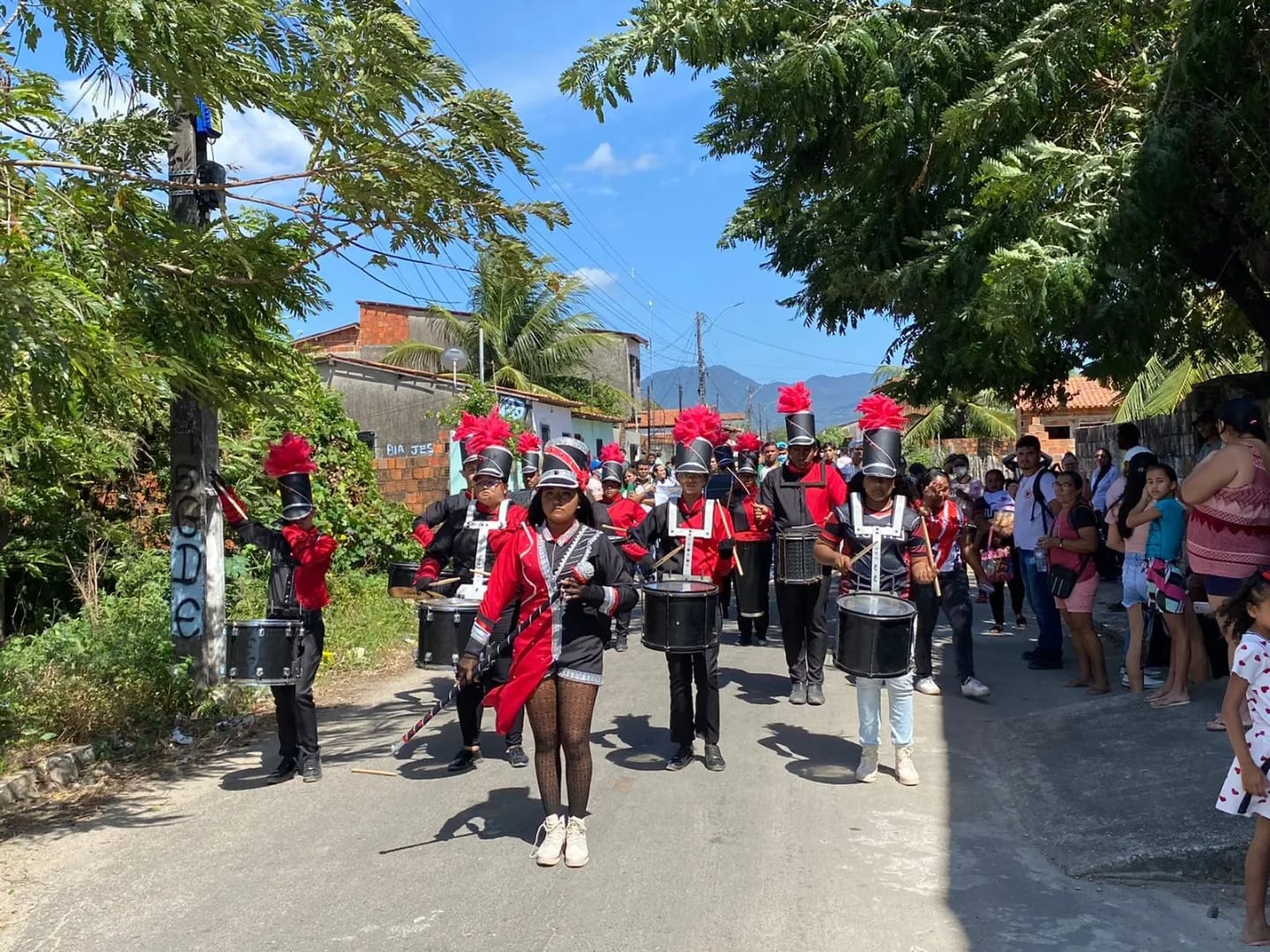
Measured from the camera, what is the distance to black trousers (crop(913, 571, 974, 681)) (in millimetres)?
8367

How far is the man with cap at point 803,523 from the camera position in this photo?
8.34m

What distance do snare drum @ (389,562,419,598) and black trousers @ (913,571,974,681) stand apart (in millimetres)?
3907

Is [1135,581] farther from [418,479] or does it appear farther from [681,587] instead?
[418,479]

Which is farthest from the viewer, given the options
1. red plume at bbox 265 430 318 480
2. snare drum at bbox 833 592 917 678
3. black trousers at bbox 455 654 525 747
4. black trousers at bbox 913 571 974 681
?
black trousers at bbox 913 571 974 681

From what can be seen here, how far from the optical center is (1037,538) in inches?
392

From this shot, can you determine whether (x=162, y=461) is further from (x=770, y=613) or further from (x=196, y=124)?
(x=770, y=613)

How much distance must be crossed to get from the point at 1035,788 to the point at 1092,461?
12.8m

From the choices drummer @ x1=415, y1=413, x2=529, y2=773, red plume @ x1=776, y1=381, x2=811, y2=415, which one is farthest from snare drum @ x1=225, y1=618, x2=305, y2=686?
red plume @ x1=776, y1=381, x2=811, y2=415

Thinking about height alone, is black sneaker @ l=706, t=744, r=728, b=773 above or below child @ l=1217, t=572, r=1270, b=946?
below

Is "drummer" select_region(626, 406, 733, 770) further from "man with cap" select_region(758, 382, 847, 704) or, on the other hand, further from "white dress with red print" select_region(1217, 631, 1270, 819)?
"white dress with red print" select_region(1217, 631, 1270, 819)

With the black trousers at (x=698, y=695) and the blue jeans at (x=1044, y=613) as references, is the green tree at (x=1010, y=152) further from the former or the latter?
the black trousers at (x=698, y=695)

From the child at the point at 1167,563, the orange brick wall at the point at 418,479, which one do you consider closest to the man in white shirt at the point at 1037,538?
the child at the point at 1167,563

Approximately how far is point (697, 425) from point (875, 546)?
1.94 metres

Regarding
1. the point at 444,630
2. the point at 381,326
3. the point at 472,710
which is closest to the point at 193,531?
the point at 444,630
